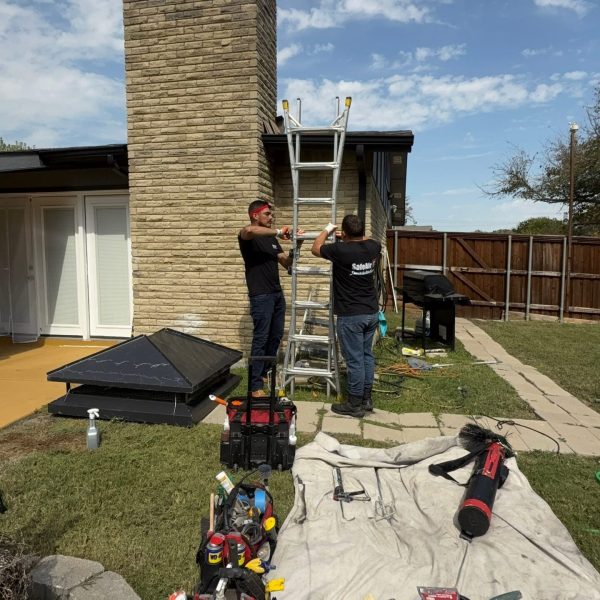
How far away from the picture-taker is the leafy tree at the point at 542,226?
2417 cm

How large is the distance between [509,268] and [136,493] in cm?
1243

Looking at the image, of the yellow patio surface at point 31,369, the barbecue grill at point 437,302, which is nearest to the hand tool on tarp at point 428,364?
the barbecue grill at point 437,302

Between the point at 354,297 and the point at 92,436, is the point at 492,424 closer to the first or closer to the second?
the point at 354,297

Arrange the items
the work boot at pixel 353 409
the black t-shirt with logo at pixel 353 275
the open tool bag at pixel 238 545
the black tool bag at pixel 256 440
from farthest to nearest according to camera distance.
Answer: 1. the work boot at pixel 353 409
2. the black t-shirt with logo at pixel 353 275
3. the black tool bag at pixel 256 440
4. the open tool bag at pixel 238 545

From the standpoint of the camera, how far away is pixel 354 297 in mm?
4793

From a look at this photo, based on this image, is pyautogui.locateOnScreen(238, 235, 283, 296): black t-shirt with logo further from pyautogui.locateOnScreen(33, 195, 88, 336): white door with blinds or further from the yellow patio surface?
pyautogui.locateOnScreen(33, 195, 88, 336): white door with blinds

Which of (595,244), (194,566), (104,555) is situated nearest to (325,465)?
(194,566)

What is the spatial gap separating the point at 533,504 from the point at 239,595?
2.00 meters

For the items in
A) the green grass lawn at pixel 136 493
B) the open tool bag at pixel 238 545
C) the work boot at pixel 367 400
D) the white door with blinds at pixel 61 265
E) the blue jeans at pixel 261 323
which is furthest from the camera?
the white door with blinds at pixel 61 265

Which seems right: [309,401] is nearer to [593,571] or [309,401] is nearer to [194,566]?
[194,566]

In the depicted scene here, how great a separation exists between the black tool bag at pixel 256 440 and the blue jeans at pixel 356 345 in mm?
1357

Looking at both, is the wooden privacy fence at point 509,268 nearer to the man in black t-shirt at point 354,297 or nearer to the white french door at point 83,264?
the white french door at point 83,264

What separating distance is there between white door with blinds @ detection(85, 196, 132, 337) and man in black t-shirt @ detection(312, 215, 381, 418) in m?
4.36

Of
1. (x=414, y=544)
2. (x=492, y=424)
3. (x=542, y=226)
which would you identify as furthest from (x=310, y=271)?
(x=542, y=226)
